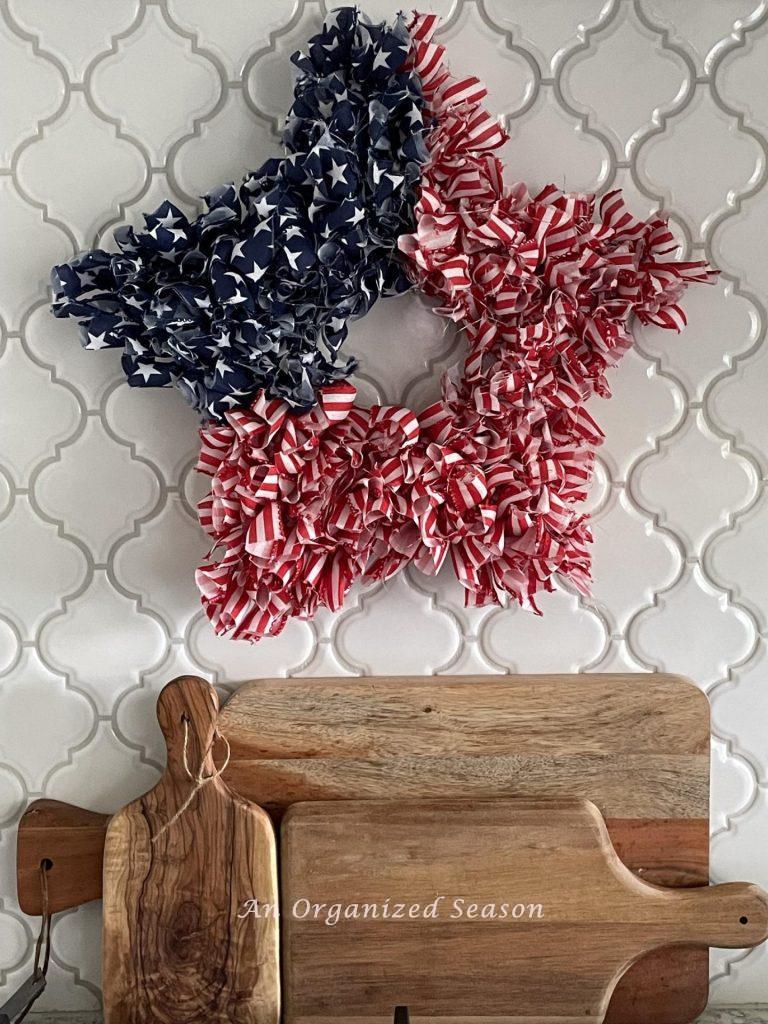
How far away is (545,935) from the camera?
821 mm

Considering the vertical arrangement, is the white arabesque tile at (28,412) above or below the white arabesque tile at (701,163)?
below

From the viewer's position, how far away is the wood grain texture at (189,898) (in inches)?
32.3

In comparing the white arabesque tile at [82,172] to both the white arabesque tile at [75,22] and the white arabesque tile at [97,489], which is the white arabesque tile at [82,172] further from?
the white arabesque tile at [97,489]

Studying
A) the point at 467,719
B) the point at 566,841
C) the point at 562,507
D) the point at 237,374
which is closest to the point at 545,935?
the point at 566,841

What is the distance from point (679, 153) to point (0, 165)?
631 millimetres

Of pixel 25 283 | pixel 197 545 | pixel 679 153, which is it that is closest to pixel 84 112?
pixel 25 283

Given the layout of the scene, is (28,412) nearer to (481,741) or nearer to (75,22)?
(75,22)

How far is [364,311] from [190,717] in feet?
1.30

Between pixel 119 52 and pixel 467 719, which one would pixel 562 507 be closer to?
pixel 467 719

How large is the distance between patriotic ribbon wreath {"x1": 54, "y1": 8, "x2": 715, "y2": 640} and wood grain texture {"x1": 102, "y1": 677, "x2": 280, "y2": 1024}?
0.47ft

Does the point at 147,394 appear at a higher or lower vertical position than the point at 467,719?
higher

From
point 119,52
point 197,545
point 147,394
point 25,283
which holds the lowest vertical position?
point 197,545

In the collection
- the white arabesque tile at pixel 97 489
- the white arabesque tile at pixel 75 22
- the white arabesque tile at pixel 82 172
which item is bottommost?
the white arabesque tile at pixel 97 489

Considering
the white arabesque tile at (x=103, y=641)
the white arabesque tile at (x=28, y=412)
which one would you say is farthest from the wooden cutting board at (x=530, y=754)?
the white arabesque tile at (x=28, y=412)
